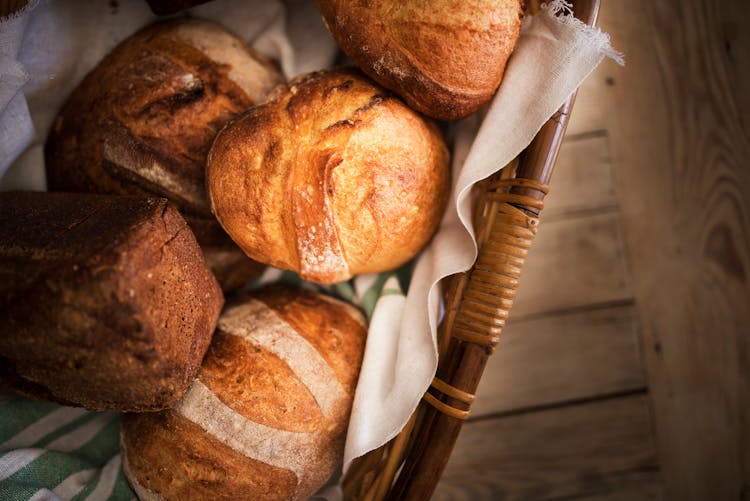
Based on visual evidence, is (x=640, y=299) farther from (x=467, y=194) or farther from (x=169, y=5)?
(x=169, y=5)

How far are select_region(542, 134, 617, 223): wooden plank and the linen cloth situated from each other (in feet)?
1.64

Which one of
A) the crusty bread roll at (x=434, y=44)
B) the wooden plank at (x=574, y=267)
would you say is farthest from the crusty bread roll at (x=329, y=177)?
the wooden plank at (x=574, y=267)

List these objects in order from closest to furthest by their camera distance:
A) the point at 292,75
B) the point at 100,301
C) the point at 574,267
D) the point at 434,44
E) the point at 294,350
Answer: the point at 100,301, the point at 434,44, the point at 294,350, the point at 292,75, the point at 574,267

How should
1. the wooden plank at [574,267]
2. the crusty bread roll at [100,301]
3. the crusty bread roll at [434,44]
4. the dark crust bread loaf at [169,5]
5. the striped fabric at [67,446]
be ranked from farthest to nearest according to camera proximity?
the wooden plank at [574,267] < the dark crust bread loaf at [169,5] < the striped fabric at [67,446] < the crusty bread roll at [434,44] < the crusty bread roll at [100,301]

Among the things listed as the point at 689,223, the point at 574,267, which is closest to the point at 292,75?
the point at 574,267

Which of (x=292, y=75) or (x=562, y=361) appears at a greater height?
(x=292, y=75)

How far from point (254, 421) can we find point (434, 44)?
0.84 metres

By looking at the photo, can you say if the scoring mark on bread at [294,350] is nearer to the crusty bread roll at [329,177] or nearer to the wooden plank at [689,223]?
the crusty bread roll at [329,177]

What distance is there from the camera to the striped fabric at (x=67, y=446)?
3.75ft

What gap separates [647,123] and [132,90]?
1479 millimetres

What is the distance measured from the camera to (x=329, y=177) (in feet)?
3.33

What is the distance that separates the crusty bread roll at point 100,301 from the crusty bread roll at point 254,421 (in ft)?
0.35

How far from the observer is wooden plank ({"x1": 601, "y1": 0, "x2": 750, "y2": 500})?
1646mm

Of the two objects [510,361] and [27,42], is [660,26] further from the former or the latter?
[27,42]
